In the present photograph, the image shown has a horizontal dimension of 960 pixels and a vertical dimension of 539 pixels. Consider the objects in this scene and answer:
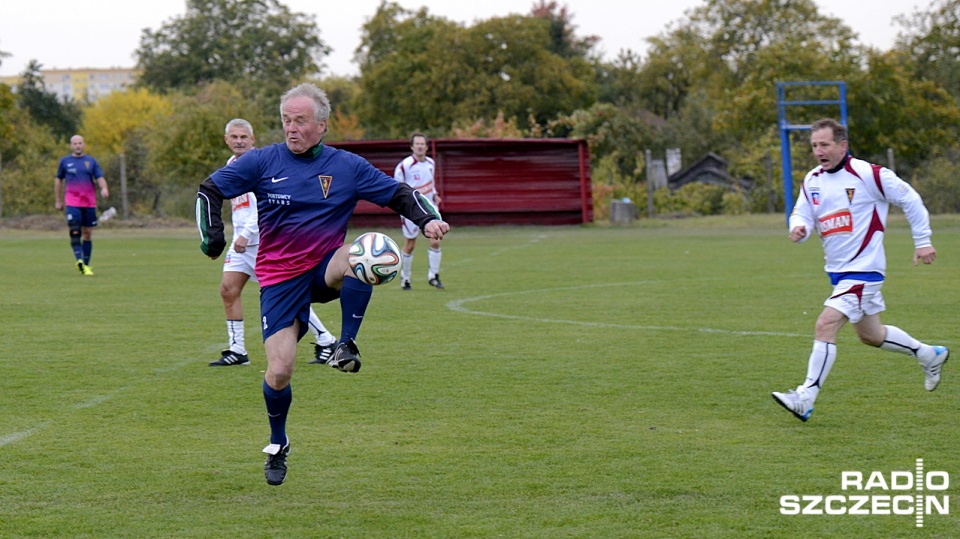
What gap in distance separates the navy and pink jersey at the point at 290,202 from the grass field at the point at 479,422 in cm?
110

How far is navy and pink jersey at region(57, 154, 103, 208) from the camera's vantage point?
20.0 meters

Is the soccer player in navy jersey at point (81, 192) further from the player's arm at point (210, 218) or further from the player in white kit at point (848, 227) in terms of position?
the player in white kit at point (848, 227)

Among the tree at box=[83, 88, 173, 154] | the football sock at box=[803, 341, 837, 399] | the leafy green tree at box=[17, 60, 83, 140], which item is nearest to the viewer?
the football sock at box=[803, 341, 837, 399]

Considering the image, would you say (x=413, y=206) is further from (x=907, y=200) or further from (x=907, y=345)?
(x=907, y=345)

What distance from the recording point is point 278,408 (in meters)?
6.06

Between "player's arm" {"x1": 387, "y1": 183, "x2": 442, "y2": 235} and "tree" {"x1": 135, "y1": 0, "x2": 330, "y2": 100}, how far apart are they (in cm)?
7392

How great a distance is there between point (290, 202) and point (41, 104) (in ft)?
213

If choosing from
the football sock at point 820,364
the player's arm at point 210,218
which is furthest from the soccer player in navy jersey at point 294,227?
the football sock at point 820,364

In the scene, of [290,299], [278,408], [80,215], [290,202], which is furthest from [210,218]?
[80,215]

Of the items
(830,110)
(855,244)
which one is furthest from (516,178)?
(855,244)

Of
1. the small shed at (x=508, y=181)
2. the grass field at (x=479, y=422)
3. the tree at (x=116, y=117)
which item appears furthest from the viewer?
the tree at (x=116, y=117)

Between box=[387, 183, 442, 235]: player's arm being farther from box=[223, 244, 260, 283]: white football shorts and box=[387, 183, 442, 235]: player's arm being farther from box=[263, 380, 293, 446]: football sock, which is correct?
box=[223, 244, 260, 283]: white football shorts

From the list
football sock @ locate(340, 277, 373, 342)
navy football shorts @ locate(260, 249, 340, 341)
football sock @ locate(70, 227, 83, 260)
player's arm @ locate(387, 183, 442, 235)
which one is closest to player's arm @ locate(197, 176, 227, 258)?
navy football shorts @ locate(260, 249, 340, 341)

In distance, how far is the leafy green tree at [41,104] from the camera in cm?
6606
